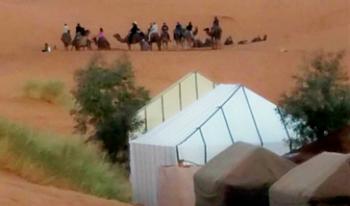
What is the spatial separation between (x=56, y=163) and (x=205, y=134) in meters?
2.27

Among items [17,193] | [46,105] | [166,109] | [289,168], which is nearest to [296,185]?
[289,168]

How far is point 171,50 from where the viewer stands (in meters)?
45.2

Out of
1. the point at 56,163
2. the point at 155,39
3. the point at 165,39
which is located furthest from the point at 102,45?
the point at 56,163

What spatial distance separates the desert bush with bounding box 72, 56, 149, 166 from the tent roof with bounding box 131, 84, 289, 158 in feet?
6.03

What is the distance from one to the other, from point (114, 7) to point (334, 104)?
1774 inches

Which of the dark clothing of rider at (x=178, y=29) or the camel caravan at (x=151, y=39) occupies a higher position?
the dark clothing of rider at (x=178, y=29)

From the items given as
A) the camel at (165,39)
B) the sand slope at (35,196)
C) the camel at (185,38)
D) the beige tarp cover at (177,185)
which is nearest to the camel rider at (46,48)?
the camel at (165,39)

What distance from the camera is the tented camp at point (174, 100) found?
2027cm

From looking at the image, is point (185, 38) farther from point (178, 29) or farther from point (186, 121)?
point (186, 121)

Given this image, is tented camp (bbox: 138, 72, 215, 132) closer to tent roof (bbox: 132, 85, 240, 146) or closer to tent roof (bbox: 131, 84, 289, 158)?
tent roof (bbox: 132, 85, 240, 146)

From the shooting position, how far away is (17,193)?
522 inches

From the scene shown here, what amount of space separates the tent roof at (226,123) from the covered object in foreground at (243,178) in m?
2.90

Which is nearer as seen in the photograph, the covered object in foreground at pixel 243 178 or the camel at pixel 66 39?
the covered object in foreground at pixel 243 178

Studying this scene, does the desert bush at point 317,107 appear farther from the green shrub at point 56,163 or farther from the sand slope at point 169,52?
the sand slope at point 169,52
